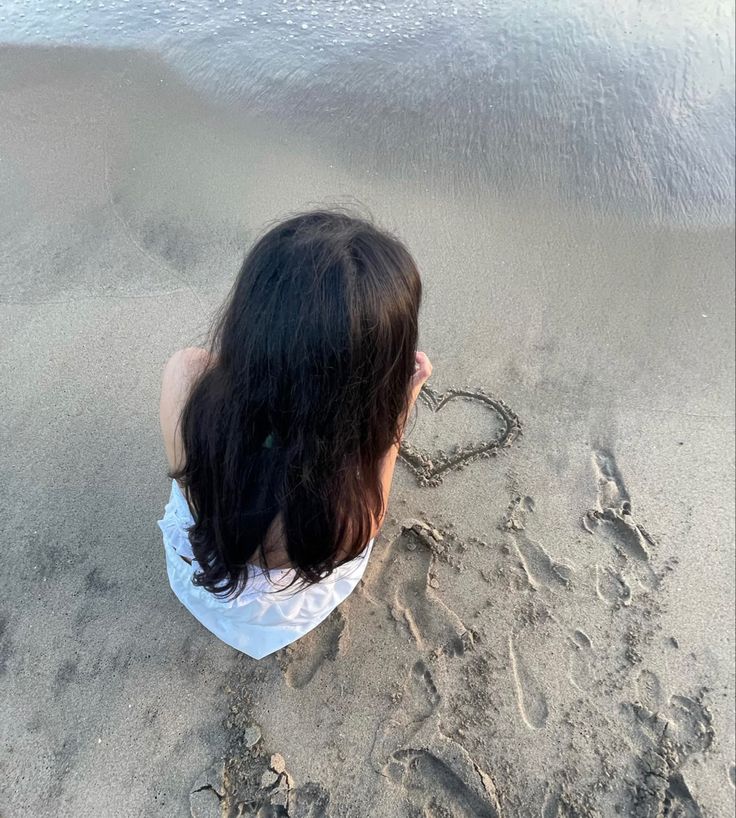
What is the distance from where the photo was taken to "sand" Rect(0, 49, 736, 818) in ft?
5.46

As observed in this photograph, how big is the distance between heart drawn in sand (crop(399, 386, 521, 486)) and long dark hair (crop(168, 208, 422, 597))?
83 cm

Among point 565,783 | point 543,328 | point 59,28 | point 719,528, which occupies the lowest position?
point 565,783

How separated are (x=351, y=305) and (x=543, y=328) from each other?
182cm

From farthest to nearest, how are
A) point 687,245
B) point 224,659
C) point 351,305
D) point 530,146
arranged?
point 530,146 < point 687,245 < point 224,659 < point 351,305

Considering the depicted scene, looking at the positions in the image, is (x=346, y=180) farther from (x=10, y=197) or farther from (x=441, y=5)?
(x=441, y=5)

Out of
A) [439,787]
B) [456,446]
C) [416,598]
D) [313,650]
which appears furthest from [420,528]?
[439,787]

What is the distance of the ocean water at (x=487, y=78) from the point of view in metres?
3.34

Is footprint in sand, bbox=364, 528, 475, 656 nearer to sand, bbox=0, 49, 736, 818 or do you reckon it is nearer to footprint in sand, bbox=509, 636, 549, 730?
sand, bbox=0, 49, 736, 818

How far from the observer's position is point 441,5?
434 cm

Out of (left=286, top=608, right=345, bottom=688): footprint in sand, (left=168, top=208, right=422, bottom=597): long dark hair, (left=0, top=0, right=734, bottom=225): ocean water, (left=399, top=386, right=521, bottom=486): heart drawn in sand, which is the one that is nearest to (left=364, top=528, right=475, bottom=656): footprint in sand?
(left=286, top=608, right=345, bottom=688): footprint in sand

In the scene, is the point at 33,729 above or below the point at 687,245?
below

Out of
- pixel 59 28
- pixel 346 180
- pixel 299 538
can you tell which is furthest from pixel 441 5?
pixel 299 538

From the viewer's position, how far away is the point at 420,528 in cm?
209

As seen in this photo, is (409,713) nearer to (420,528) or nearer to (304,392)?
(420,528)
